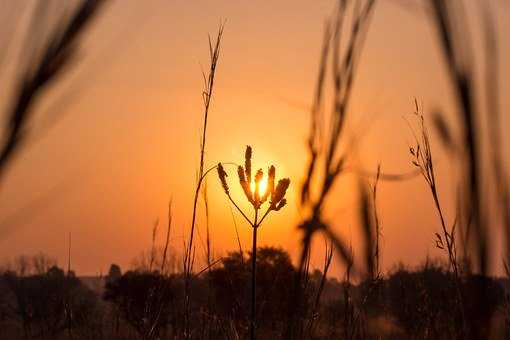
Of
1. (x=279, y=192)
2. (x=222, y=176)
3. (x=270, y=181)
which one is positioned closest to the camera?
(x=270, y=181)

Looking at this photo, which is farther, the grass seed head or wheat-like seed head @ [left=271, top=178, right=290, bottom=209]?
the grass seed head

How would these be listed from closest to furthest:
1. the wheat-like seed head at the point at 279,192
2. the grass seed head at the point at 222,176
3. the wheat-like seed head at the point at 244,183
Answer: the wheat-like seed head at the point at 244,183 < the wheat-like seed head at the point at 279,192 < the grass seed head at the point at 222,176

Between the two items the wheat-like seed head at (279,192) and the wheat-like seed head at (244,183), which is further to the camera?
the wheat-like seed head at (279,192)

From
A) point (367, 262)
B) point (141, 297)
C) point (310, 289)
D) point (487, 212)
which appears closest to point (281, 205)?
point (310, 289)

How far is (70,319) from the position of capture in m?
3.56

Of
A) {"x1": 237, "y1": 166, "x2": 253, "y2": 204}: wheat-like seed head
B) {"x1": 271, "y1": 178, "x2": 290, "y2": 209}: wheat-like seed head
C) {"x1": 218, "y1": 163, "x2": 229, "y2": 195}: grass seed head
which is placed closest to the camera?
{"x1": 237, "y1": 166, "x2": 253, "y2": 204}: wheat-like seed head

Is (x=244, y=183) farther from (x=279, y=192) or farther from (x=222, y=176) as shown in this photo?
(x=222, y=176)

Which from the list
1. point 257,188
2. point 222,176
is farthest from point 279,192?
point 222,176

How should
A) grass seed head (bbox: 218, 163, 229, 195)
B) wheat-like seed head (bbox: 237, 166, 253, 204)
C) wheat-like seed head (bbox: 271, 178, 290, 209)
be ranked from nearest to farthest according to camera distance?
wheat-like seed head (bbox: 237, 166, 253, 204) → wheat-like seed head (bbox: 271, 178, 290, 209) → grass seed head (bbox: 218, 163, 229, 195)

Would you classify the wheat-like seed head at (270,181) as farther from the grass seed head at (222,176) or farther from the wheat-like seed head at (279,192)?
the grass seed head at (222,176)

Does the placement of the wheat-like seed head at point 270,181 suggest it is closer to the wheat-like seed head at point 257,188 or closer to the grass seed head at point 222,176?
the wheat-like seed head at point 257,188

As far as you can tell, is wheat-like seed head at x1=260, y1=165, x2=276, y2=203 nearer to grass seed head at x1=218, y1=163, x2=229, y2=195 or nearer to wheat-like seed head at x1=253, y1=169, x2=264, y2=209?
wheat-like seed head at x1=253, y1=169, x2=264, y2=209

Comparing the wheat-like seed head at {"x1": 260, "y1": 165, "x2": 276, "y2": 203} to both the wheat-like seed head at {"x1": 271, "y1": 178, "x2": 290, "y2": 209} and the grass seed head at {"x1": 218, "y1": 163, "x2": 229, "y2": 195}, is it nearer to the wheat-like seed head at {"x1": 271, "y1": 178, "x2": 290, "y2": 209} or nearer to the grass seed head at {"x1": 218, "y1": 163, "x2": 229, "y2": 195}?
→ the wheat-like seed head at {"x1": 271, "y1": 178, "x2": 290, "y2": 209}

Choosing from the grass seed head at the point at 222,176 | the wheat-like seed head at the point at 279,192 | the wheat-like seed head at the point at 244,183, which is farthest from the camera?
the grass seed head at the point at 222,176
